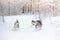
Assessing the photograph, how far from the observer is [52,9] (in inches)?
48.8

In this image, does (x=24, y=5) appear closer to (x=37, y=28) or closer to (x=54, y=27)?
(x=37, y=28)

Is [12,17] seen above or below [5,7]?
below

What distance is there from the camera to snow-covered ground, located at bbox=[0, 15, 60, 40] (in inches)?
48.6

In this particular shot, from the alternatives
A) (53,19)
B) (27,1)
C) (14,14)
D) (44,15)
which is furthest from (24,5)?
(53,19)

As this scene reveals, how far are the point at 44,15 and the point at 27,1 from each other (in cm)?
28

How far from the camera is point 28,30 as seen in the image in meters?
1.26

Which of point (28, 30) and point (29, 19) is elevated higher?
point (29, 19)

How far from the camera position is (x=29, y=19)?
1.25 meters

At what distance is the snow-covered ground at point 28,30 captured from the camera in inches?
48.6

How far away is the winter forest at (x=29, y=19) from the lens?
4.07 feet

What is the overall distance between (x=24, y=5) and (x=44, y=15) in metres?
0.28

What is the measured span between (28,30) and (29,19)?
0.47ft

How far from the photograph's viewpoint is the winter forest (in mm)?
1240

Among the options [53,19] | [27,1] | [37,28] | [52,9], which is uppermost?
[27,1]
